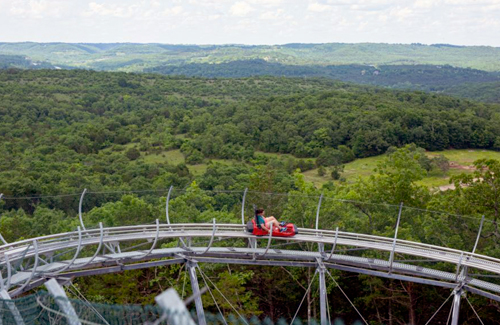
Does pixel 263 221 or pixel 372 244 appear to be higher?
pixel 263 221

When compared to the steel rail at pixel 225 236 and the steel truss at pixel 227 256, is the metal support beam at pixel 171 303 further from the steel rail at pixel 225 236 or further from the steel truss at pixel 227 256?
the steel truss at pixel 227 256

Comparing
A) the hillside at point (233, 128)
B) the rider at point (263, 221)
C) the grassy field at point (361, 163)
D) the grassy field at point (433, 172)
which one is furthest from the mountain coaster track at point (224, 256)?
the grassy field at point (361, 163)

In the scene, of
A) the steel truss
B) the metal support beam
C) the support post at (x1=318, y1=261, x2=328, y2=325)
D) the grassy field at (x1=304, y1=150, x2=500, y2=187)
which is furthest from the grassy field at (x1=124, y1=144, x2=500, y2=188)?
the metal support beam

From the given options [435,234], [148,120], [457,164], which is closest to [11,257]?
[435,234]

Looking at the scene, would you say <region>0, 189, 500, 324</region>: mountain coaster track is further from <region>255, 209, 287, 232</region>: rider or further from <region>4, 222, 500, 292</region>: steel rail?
<region>255, 209, 287, 232</region>: rider

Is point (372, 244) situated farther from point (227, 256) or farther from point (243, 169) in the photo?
point (243, 169)

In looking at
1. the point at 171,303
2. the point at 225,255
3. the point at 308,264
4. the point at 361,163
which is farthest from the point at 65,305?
the point at 361,163
